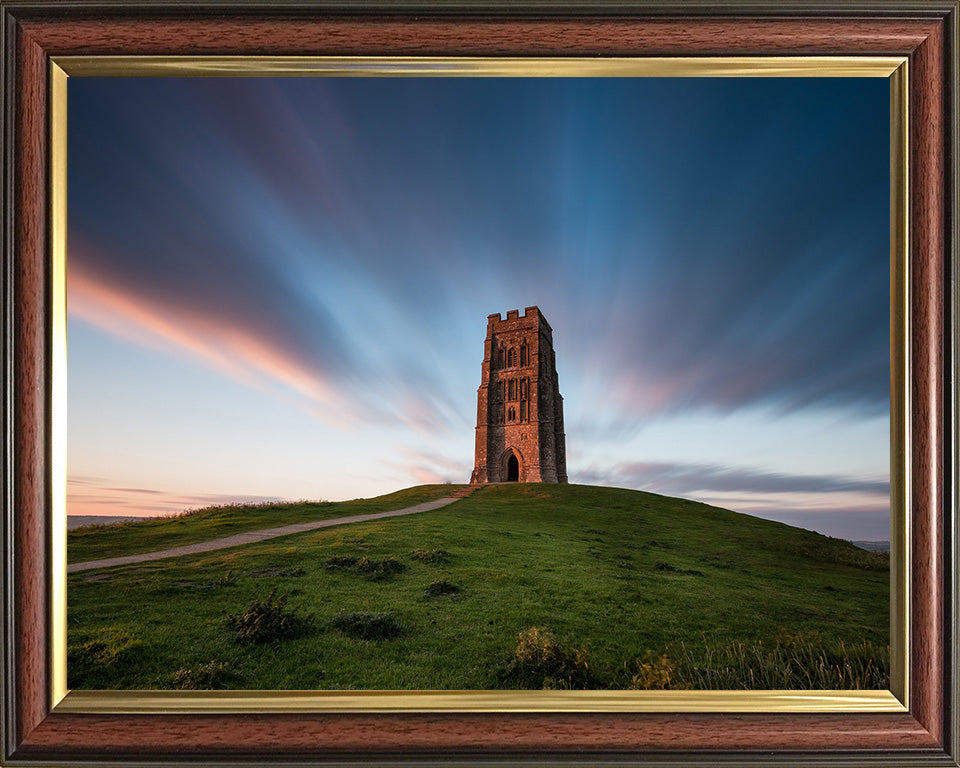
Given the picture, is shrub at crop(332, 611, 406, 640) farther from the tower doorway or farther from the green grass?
the tower doorway

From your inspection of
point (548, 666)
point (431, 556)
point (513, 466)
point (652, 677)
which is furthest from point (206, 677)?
point (513, 466)

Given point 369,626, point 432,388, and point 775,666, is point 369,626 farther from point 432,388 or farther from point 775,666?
point 775,666

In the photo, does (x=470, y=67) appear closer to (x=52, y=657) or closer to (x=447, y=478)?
(x=447, y=478)

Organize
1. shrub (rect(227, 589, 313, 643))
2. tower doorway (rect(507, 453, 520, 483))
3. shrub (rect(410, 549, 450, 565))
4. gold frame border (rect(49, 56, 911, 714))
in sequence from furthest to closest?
tower doorway (rect(507, 453, 520, 483)) → shrub (rect(410, 549, 450, 565)) → shrub (rect(227, 589, 313, 643)) → gold frame border (rect(49, 56, 911, 714))

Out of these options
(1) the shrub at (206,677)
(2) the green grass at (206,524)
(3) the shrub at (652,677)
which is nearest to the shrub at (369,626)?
(1) the shrub at (206,677)

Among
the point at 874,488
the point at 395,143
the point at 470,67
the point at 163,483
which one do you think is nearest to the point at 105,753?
the point at 163,483

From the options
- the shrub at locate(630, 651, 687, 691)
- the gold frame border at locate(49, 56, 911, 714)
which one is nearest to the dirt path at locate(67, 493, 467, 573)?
the gold frame border at locate(49, 56, 911, 714)
